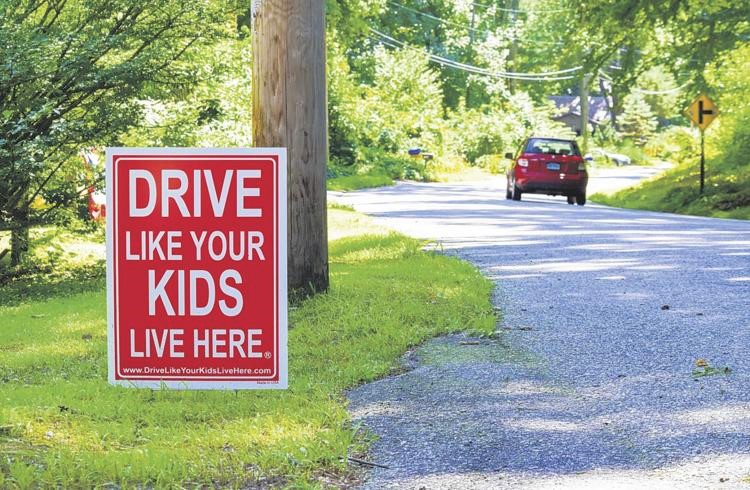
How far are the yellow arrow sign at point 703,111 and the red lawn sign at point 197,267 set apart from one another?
2605 centimetres

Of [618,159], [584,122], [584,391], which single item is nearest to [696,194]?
[584,391]

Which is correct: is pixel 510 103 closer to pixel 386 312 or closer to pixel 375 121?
pixel 375 121

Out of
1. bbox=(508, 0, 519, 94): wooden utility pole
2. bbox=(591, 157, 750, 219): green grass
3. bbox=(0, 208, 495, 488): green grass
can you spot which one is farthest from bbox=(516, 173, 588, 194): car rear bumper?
bbox=(508, 0, 519, 94): wooden utility pole

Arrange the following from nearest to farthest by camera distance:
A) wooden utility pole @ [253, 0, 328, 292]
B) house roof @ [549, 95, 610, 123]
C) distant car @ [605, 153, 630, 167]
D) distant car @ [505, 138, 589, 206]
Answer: wooden utility pole @ [253, 0, 328, 292], distant car @ [505, 138, 589, 206], distant car @ [605, 153, 630, 167], house roof @ [549, 95, 610, 123]

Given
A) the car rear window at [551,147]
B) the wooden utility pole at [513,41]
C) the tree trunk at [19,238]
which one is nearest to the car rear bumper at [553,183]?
the car rear window at [551,147]

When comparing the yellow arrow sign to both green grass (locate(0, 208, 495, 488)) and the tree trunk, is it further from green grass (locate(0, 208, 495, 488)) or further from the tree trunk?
green grass (locate(0, 208, 495, 488))

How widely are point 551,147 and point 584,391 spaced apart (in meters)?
23.2

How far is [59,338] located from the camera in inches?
356

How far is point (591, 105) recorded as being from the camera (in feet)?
424

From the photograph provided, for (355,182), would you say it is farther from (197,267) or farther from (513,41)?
(513,41)

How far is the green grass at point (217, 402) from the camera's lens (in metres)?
4.96

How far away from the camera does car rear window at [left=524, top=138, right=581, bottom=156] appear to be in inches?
1135

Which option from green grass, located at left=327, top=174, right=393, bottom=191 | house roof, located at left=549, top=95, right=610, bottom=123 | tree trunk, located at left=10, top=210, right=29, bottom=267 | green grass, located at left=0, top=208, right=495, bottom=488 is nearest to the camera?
green grass, located at left=0, top=208, right=495, bottom=488

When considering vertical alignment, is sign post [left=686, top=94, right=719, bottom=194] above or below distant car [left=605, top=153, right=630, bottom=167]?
above
